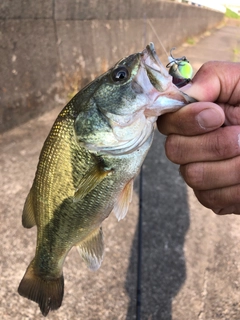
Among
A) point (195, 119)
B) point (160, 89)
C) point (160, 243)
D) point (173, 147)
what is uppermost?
point (160, 89)

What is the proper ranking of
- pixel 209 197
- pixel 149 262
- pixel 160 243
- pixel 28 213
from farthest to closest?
pixel 160 243
pixel 149 262
pixel 28 213
pixel 209 197

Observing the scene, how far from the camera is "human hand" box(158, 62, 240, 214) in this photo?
1.39 metres

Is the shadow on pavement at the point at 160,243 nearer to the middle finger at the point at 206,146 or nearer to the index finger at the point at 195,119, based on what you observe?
the middle finger at the point at 206,146

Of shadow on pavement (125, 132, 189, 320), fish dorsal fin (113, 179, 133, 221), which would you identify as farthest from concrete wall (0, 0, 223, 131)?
fish dorsal fin (113, 179, 133, 221)

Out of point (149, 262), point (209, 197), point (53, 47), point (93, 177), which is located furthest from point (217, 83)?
point (53, 47)

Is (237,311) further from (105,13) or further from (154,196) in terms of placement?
(105,13)

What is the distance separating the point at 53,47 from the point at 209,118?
341cm

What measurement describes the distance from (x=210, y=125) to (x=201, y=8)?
13.5 meters

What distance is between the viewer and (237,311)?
94.7 inches

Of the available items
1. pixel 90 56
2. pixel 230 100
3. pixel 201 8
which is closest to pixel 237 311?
pixel 230 100

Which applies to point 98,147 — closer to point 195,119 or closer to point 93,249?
point 195,119

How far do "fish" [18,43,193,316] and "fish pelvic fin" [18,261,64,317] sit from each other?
0.19 metres

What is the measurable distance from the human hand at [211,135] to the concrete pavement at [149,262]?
1.13 m

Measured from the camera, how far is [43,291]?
180cm
